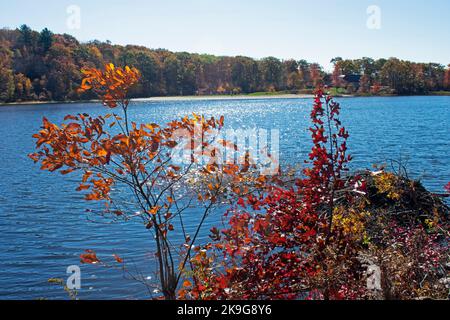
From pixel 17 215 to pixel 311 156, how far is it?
15819 millimetres

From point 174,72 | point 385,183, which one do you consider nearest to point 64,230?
point 385,183

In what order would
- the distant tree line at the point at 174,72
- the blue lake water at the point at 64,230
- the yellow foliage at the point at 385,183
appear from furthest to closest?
the distant tree line at the point at 174,72 < the blue lake water at the point at 64,230 < the yellow foliage at the point at 385,183

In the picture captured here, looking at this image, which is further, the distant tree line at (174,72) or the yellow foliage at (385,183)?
the distant tree line at (174,72)

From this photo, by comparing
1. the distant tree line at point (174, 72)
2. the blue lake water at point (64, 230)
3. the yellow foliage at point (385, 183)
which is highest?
the distant tree line at point (174, 72)

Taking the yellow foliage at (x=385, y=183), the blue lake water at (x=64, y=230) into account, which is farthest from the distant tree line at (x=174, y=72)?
the yellow foliage at (x=385, y=183)

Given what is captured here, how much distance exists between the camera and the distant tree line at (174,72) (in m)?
132

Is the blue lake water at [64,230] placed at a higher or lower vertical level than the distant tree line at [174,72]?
lower

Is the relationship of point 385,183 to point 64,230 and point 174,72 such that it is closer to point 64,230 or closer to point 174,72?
point 64,230

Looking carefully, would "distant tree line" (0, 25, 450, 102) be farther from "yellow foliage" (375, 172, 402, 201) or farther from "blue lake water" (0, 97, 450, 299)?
"yellow foliage" (375, 172, 402, 201)

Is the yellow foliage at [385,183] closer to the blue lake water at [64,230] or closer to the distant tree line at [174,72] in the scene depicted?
the blue lake water at [64,230]

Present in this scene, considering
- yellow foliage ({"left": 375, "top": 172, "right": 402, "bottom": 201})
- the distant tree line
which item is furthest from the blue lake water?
the distant tree line

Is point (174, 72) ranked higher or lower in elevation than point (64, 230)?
higher

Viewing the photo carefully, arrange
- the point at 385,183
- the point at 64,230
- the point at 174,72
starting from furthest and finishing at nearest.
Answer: the point at 174,72 → the point at 64,230 → the point at 385,183

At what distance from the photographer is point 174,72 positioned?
15375cm
